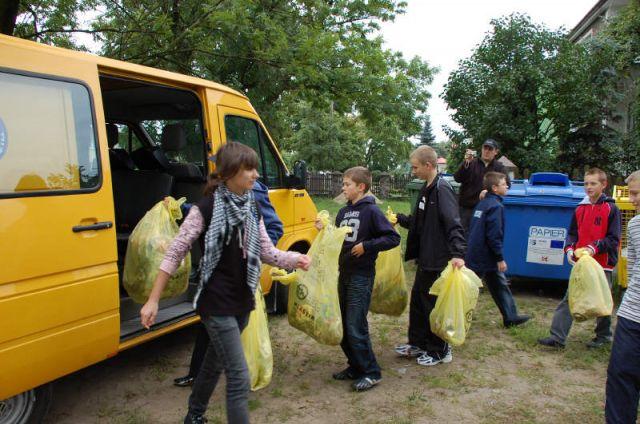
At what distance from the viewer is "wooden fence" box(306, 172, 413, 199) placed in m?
26.2

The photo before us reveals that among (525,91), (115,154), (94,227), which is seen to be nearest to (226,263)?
(94,227)

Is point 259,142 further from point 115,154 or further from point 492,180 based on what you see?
point 492,180

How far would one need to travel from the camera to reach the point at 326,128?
31.5m

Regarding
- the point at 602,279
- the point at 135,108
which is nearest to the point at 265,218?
the point at 135,108

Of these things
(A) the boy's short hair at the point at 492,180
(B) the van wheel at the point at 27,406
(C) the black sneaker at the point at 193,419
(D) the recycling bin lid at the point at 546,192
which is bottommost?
(C) the black sneaker at the point at 193,419

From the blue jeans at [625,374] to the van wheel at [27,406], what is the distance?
3.21 m

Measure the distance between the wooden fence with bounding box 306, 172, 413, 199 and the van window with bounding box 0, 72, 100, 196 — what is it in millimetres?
22559

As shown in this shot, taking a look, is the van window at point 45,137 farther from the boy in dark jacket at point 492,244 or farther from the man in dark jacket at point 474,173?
the man in dark jacket at point 474,173

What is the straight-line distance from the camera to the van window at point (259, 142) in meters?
4.56

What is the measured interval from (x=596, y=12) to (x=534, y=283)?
19.4 metres

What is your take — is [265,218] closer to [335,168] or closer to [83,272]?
[83,272]

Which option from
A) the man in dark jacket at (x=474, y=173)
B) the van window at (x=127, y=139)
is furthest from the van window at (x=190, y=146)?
the man in dark jacket at (x=474, y=173)

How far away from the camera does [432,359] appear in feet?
14.4

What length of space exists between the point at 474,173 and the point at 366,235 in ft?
11.2
